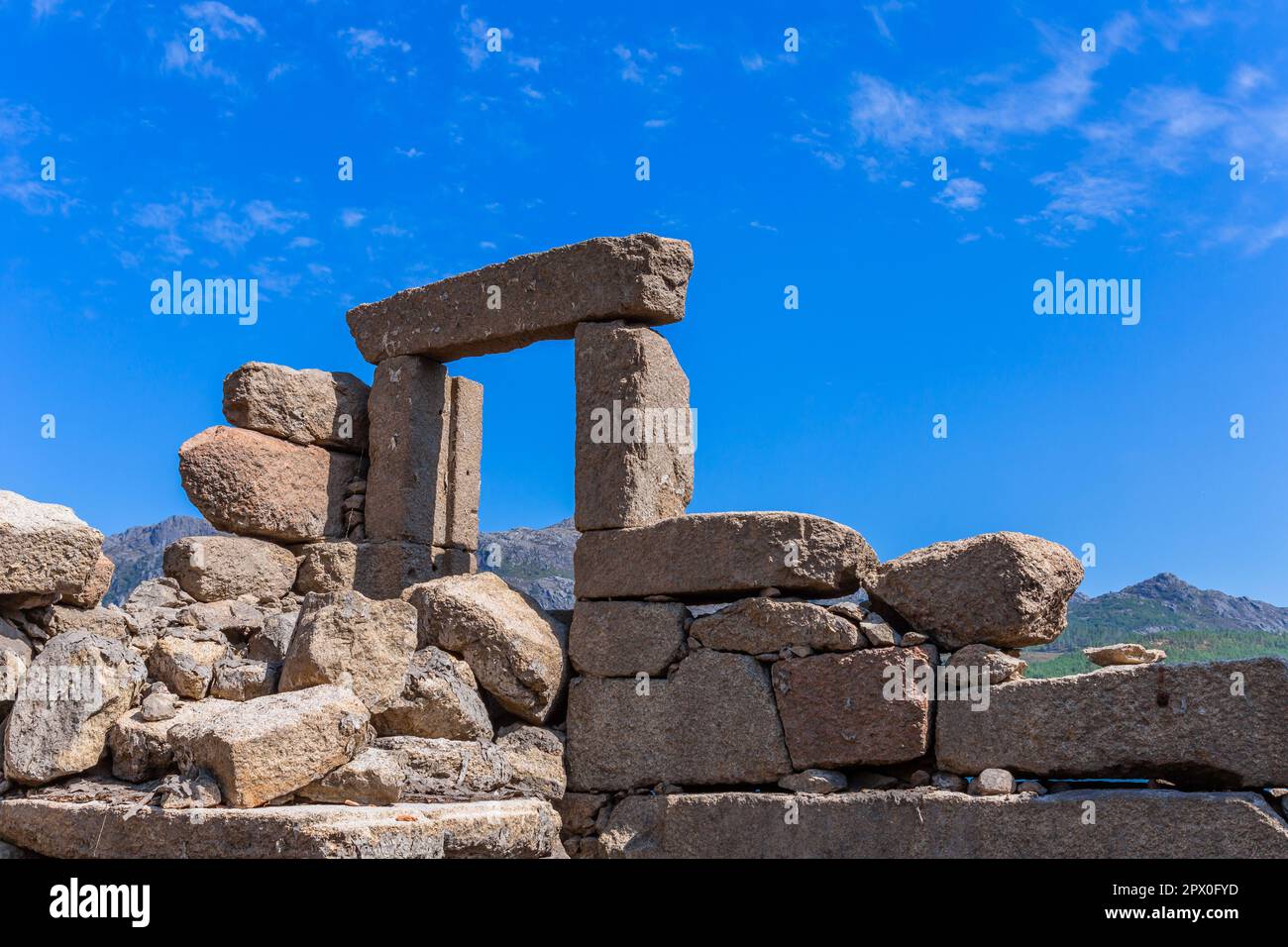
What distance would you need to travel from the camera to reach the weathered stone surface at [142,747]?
18.2ft

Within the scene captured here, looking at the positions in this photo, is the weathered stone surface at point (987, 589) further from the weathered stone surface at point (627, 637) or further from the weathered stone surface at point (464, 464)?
the weathered stone surface at point (464, 464)

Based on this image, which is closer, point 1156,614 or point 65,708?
point 65,708

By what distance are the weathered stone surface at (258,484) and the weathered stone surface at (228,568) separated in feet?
0.53

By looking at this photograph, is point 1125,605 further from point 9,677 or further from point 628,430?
point 9,677

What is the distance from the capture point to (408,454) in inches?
323

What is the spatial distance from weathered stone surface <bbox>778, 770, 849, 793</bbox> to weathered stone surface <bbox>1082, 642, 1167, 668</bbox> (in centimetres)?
152

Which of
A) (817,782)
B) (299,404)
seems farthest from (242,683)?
(817,782)

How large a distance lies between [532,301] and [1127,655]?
14.2 ft

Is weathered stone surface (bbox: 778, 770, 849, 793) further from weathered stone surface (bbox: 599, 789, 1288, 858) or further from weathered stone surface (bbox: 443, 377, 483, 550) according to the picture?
weathered stone surface (bbox: 443, 377, 483, 550)

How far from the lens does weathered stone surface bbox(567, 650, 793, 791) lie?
620 centimetres

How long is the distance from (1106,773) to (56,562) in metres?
5.68
